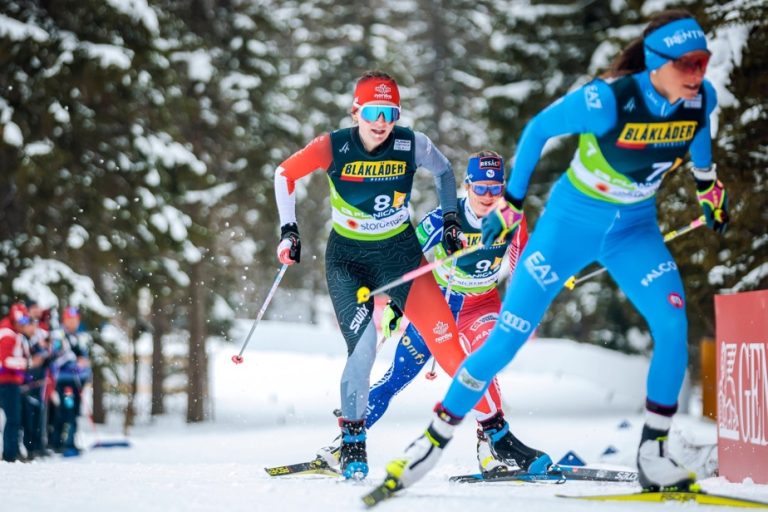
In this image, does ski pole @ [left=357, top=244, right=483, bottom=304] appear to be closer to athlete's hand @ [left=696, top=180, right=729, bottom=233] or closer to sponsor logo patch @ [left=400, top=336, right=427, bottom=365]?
sponsor logo patch @ [left=400, top=336, right=427, bottom=365]

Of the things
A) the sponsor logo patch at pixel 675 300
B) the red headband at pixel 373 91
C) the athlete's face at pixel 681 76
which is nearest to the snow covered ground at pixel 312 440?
the sponsor logo patch at pixel 675 300

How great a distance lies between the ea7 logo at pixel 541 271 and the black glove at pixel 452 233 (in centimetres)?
140

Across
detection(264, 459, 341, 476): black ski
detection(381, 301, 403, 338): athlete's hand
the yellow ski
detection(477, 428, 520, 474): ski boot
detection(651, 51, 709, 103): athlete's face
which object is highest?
detection(651, 51, 709, 103): athlete's face

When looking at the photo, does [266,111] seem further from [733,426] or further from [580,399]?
[733,426]

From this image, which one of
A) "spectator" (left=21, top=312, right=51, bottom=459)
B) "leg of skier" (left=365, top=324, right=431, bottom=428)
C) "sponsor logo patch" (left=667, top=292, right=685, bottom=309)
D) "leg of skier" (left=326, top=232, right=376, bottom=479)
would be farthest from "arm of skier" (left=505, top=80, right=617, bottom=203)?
"spectator" (left=21, top=312, right=51, bottom=459)

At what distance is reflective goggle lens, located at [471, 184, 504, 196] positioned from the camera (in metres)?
7.08

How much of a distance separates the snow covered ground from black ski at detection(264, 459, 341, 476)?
0.16m

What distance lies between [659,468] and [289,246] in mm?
2461

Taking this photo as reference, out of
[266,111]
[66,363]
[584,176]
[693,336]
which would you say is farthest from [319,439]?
[584,176]

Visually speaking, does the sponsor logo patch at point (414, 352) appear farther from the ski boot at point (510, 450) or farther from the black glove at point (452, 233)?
the black glove at point (452, 233)

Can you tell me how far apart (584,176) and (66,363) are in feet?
Answer: 36.2

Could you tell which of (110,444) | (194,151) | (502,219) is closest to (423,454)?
(502,219)

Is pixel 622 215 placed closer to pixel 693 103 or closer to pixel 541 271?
pixel 541 271

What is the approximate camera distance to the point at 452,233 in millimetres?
6246
